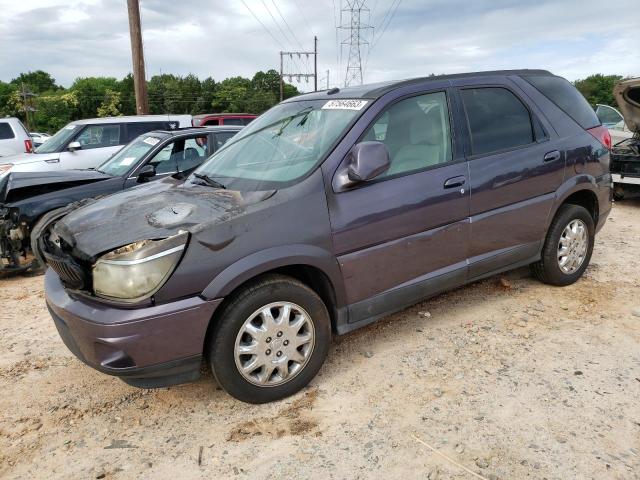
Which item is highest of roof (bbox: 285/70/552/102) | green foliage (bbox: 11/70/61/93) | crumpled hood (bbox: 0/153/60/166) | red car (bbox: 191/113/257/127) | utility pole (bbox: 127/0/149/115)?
green foliage (bbox: 11/70/61/93)

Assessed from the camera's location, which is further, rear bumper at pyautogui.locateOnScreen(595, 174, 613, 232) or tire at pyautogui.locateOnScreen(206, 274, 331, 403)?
rear bumper at pyautogui.locateOnScreen(595, 174, 613, 232)

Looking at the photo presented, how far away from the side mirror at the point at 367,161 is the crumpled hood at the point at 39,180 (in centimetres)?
428

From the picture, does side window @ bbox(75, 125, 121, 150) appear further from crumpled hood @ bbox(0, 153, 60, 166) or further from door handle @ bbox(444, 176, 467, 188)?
door handle @ bbox(444, 176, 467, 188)

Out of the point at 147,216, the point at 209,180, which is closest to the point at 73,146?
the point at 209,180

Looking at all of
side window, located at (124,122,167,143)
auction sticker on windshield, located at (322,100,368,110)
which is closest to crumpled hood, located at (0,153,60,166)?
side window, located at (124,122,167,143)

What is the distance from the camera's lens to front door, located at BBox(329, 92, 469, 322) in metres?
3.02

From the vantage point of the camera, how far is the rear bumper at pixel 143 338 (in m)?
2.42

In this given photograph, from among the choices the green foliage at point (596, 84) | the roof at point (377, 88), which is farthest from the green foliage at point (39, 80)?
the roof at point (377, 88)

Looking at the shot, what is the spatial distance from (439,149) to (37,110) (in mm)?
88598

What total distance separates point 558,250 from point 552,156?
0.84 m

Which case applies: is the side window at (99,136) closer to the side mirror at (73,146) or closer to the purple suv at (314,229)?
the side mirror at (73,146)

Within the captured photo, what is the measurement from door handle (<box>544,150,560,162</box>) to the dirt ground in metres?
1.24

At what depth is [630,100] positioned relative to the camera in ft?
24.7

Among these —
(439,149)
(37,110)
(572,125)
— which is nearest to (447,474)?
(439,149)
